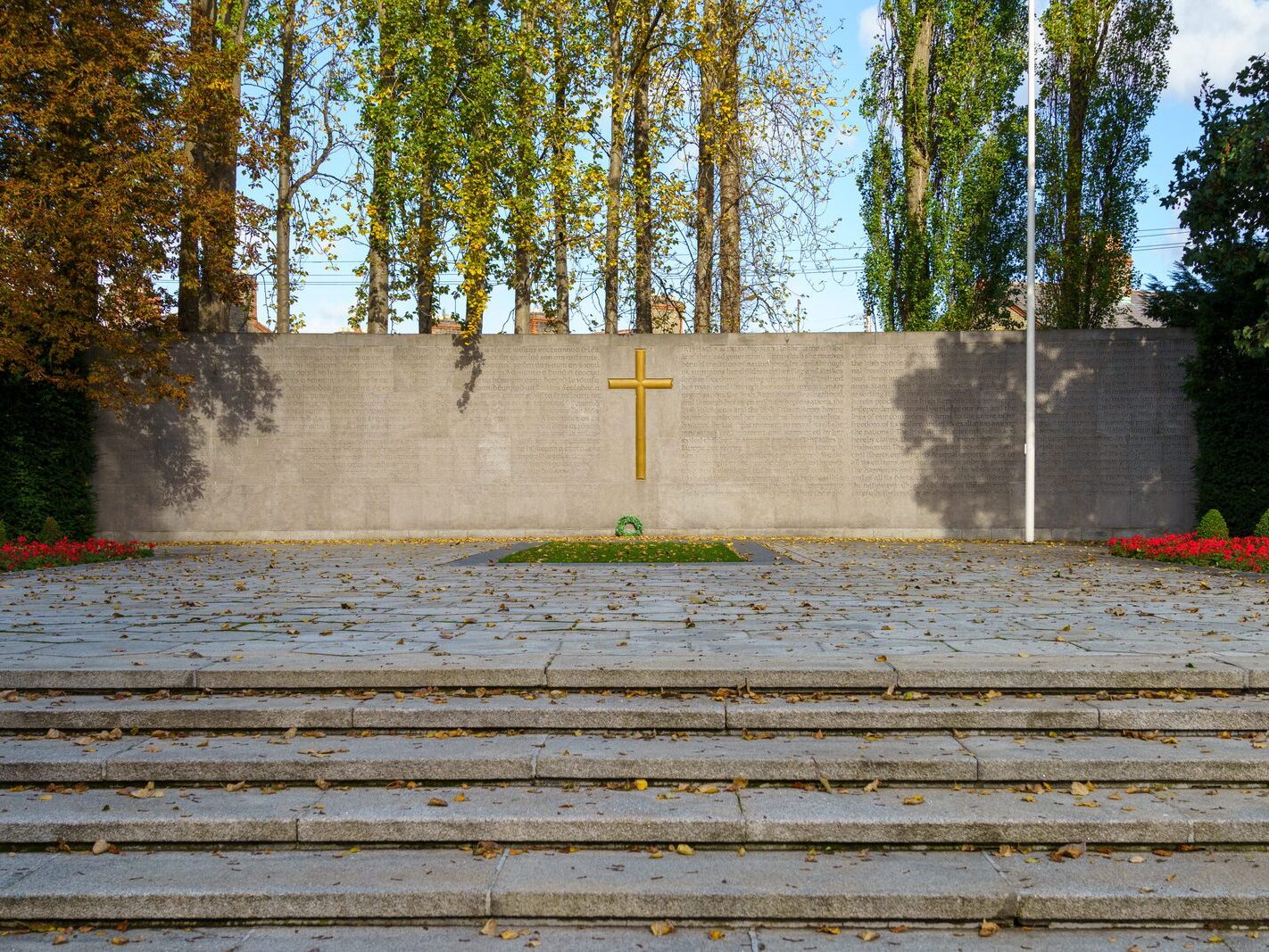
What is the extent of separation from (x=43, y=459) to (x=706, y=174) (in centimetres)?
1246

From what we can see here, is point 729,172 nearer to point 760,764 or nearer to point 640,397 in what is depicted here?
point 640,397

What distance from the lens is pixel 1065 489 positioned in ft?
54.9

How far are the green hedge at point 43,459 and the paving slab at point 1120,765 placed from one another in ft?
49.5

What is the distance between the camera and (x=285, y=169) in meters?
19.1

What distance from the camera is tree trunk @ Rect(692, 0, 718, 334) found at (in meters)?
17.6

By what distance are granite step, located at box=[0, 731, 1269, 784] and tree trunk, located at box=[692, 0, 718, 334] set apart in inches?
566

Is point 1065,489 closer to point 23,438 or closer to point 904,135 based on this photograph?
point 904,135

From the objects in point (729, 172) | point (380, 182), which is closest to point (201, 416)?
point (380, 182)

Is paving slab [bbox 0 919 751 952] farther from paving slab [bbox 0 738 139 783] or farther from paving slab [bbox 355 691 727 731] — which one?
paving slab [bbox 355 691 727 731]

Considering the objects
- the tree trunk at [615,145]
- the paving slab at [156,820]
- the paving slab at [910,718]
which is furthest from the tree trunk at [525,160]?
the paving slab at [156,820]

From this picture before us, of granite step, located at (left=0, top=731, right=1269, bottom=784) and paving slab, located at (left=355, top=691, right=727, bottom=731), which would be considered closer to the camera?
granite step, located at (left=0, top=731, right=1269, bottom=784)

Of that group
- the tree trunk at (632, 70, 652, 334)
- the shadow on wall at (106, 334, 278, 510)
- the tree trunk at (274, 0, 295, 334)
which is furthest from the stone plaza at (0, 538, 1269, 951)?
the tree trunk at (274, 0, 295, 334)

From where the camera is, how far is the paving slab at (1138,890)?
393 cm

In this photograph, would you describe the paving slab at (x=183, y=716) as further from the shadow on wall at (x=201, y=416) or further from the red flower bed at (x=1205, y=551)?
the shadow on wall at (x=201, y=416)
